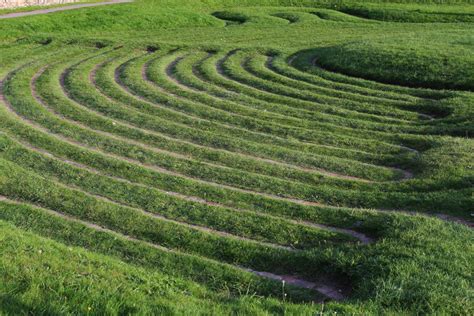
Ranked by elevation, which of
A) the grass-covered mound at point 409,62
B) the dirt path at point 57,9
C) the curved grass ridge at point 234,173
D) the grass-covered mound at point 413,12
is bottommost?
the curved grass ridge at point 234,173

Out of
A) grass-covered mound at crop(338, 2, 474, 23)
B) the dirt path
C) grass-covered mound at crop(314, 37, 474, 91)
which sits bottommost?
grass-covered mound at crop(314, 37, 474, 91)

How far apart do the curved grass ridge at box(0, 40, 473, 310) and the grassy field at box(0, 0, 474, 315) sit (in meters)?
0.06

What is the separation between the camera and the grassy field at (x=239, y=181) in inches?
326

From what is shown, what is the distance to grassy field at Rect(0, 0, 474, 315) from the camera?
8.29 m

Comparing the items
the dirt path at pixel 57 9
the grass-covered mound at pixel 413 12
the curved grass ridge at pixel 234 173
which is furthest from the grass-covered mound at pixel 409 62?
the dirt path at pixel 57 9

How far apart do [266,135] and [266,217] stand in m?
5.78

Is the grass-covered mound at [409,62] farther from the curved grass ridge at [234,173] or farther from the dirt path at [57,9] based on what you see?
the dirt path at [57,9]

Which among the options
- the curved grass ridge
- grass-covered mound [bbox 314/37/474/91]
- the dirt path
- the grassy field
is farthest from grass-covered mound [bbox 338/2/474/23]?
the curved grass ridge

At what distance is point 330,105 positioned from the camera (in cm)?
2044

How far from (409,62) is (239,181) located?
14.7m

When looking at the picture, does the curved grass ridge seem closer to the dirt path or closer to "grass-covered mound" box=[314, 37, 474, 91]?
"grass-covered mound" box=[314, 37, 474, 91]

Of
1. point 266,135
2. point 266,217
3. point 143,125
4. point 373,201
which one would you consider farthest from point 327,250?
point 143,125

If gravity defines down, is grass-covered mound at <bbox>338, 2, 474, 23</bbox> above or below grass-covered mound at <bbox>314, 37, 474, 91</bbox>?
above

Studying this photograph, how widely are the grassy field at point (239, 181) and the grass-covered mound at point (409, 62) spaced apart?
4.1 inches
